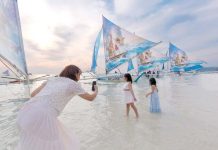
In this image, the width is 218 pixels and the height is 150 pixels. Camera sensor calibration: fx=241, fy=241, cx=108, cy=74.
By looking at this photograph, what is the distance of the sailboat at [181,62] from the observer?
61.0 meters

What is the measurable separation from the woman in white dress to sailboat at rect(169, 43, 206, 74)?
191 ft

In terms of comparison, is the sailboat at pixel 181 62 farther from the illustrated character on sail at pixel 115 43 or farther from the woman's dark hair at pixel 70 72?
the woman's dark hair at pixel 70 72

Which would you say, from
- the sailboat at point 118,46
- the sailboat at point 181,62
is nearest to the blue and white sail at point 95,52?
the sailboat at point 118,46

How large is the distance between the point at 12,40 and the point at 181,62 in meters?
57.7

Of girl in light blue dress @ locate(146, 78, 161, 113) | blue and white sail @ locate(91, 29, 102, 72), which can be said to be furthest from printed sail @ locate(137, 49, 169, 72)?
girl in light blue dress @ locate(146, 78, 161, 113)

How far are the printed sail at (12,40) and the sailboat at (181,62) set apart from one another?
52.8 meters

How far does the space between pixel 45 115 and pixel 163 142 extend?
11.0 feet

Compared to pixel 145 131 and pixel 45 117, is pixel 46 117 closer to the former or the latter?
pixel 45 117

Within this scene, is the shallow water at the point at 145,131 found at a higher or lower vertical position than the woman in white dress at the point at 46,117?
lower

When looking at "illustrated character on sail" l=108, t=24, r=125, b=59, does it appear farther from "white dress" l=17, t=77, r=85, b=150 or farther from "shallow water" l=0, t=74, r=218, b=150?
"white dress" l=17, t=77, r=85, b=150

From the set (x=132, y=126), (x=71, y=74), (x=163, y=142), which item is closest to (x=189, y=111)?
(x=132, y=126)

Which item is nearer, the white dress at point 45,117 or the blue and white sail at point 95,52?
the white dress at point 45,117

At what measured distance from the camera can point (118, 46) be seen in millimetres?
31109

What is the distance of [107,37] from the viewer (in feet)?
104
